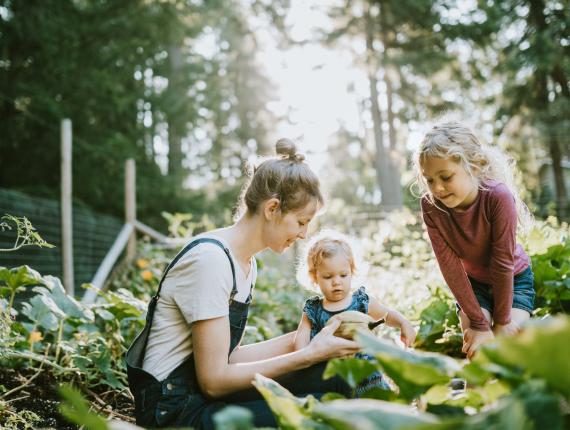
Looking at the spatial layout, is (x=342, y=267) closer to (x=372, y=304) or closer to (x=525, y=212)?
(x=372, y=304)

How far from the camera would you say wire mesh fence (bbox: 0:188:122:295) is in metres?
4.36

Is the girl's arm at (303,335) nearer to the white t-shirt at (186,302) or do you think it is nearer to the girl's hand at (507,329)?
the white t-shirt at (186,302)

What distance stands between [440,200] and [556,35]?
39.7 feet

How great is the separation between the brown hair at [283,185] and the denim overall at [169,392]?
246 millimetres

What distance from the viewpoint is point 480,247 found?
2.61m

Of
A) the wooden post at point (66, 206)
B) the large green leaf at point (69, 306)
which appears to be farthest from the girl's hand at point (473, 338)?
the wooden post at point (66, 206)

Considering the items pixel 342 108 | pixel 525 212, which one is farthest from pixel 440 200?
pixel 342 108

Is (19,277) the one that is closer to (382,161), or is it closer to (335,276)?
(335,276)

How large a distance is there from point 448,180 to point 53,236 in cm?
391

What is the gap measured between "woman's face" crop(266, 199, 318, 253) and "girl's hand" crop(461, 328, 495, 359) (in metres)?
0.86

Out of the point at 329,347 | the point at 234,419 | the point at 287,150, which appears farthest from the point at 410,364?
the point at 287,150

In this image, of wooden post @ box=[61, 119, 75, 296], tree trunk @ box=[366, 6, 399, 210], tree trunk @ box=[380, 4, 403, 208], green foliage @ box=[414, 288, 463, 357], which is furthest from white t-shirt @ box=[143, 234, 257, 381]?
tree trunk @ box=[366, 6, 399, 210]

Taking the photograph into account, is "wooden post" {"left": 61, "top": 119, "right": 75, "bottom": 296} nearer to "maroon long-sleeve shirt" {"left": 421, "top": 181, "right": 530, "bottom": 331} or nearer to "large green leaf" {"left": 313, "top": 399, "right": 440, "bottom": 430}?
"maroon long-sleeve shirt" {"left": 421, "top": 181, "right": 530, "bottom": 331}

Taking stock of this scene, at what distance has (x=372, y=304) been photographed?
8.20 ft
